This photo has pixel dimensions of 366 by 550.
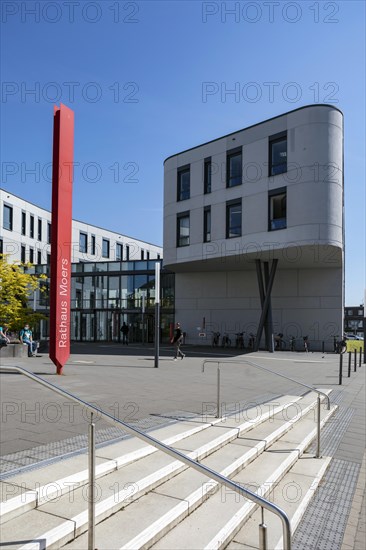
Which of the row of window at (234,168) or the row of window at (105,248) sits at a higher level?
the row of window at (234,168)

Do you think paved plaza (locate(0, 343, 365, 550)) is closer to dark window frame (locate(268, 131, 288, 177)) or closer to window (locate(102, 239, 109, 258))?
dark window frame (locate(268, 131, 288, 177))

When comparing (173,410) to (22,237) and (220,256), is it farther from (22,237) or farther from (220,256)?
(22,237)

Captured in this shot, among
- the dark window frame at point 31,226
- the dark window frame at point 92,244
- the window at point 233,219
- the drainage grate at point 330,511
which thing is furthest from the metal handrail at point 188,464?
the dark window frame at point 92,244

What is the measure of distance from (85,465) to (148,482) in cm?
69

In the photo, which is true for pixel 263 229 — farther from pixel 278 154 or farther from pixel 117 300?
pixel 117 300

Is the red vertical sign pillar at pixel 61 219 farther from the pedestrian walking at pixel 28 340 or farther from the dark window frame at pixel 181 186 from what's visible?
the dark window frame at pixel 181 186

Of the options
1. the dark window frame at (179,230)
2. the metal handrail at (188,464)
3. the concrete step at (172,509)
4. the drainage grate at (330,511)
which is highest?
the dark window frame at (179,230)

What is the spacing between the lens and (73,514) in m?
3.78

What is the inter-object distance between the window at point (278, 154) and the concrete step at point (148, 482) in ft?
71.6

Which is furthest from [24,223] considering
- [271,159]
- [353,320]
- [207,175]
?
[353,320]

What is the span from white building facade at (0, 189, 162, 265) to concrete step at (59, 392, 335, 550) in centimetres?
3520

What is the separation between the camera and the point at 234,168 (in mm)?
30656

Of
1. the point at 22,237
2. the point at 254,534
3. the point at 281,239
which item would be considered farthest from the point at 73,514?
the point at 22,237

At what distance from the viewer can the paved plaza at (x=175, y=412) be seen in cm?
489
